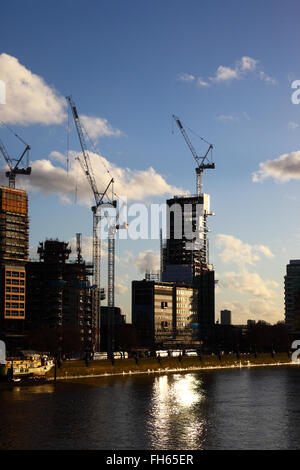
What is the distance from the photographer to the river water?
82875 millimetres

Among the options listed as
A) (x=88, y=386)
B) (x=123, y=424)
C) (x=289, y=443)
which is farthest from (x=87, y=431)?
(x=88, y=386)

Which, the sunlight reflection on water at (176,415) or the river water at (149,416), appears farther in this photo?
the sunlight reflection on water at (176,415)

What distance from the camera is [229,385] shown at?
162 meters

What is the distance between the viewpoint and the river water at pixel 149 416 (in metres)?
82.9

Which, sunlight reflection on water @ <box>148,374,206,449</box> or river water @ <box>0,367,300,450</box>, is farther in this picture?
sunlight reflection on water @ <box>148,374,206,449</box>

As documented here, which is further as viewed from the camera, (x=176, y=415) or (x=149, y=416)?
(x=176, y=415)

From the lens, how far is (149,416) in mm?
104500
